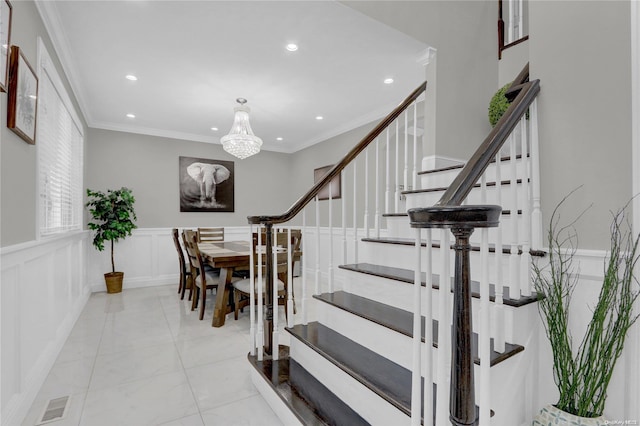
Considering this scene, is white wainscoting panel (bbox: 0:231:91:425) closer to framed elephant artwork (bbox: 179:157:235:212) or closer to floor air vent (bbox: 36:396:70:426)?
floor air vent (bbox: 36:396:70:426)

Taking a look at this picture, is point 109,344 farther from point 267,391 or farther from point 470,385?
point 470,385

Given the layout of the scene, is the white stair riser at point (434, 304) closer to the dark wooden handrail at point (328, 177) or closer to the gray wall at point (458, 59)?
the dark wooden handrail at point (328, 177)

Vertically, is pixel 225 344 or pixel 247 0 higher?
pixel 247 0

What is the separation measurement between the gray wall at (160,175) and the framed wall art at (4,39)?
358 cm

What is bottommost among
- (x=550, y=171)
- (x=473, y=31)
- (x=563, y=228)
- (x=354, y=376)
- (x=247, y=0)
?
(x=354, y=376)

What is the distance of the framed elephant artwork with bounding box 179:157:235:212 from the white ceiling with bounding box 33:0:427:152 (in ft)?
3.48

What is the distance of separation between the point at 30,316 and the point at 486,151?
2711 mm

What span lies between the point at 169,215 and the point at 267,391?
14.3ft

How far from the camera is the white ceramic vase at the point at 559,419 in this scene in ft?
4.01

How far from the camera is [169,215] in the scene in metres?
5.44

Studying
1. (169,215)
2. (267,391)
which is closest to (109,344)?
(267,391)

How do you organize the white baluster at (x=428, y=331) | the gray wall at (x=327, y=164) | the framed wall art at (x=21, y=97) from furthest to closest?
the gray wall at (x=327, y=164)
the framed wall art at (x=21, y=97)
the white baluster at (x=428, y=331)

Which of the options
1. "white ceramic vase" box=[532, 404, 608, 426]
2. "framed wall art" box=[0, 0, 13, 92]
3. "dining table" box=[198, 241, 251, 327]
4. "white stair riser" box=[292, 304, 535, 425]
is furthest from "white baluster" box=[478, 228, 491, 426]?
"dining table" box=[198, 241, 251, 327]

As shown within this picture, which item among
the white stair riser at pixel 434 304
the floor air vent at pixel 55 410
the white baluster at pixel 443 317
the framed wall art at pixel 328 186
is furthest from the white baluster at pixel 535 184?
the framed wall art at pixel 328 186
